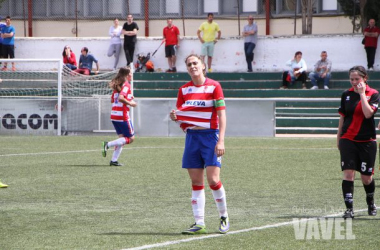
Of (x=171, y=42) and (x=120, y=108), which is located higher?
(x=171, y=42)

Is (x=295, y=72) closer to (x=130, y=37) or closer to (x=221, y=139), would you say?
(x=130, y=37)

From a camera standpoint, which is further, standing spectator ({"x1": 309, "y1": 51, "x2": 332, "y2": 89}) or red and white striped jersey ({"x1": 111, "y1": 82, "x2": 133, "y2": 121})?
standing spectator ({"x1": 309, "y1": 51, "x2": 332, "y2": 89})

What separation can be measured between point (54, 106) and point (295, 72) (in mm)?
8385

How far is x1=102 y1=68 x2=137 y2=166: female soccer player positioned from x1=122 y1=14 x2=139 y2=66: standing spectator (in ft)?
48.0

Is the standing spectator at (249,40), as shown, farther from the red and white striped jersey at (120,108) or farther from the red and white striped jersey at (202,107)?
the red and white striped jersey at (202,107)

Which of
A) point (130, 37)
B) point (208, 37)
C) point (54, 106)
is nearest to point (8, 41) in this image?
point (130, 37)

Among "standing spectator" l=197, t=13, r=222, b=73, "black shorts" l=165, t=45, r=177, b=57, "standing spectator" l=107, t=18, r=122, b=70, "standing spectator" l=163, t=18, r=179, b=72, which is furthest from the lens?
"standing spectator" l=107, t=18, r=122, b=70

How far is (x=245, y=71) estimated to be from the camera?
3011cm

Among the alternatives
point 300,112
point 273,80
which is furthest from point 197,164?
point 273,80

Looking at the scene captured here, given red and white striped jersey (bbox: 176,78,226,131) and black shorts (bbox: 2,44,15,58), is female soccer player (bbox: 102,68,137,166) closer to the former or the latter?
red and white striped jersey (bbox: 176,78,226,131)

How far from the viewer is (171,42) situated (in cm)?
2998

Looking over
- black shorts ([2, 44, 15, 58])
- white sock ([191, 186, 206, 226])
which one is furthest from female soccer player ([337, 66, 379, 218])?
black shorts ([2, 44, 15, 58])

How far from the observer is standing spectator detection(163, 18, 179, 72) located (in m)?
29.9

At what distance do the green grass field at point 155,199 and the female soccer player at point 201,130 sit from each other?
0.34 m
